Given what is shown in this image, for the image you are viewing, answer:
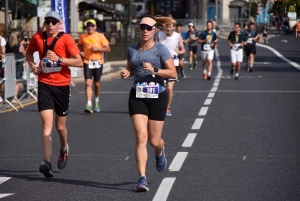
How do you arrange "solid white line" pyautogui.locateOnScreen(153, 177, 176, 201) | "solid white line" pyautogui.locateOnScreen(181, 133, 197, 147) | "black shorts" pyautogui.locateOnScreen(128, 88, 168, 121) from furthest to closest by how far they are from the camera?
1. "solid white line" pyautogui.locateOnScreen(181, 133, 197, 147)
2. "black shorts" pyautogui.locateOnScreen(128, 88, 168, 121)
3. "solid white line" pyautogui.locateOnScreen(153, 177, 176, 201)

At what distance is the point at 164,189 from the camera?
26.4ft

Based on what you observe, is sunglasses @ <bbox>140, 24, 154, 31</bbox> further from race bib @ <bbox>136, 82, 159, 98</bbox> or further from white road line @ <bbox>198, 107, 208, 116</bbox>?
white road line @ <bbox>198, 107, 208, 116</bbox>

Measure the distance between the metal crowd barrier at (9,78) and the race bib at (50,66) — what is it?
24.1ft

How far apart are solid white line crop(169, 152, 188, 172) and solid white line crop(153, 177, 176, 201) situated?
2.11 feet

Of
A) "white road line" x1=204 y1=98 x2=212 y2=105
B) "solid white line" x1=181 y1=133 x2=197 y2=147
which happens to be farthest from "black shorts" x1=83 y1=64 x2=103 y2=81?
"solid white line" x1=181 y1=133 x2=197 y2=147

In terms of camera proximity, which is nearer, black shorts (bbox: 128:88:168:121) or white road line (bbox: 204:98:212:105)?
black shorts (bbox: 128:88:168:121)

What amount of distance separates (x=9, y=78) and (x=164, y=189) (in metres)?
9.42

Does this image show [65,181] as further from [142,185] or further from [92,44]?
[92,44]

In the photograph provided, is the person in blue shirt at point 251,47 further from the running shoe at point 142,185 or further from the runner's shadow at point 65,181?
the running shoe at point 142,185

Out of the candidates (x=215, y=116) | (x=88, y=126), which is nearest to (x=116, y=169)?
(x=88, y=126)

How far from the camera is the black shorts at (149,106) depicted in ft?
26.8

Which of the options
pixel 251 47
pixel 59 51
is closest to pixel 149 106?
pixel 59 51

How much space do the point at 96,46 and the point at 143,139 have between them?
296 inches

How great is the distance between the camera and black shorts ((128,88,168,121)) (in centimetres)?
816
